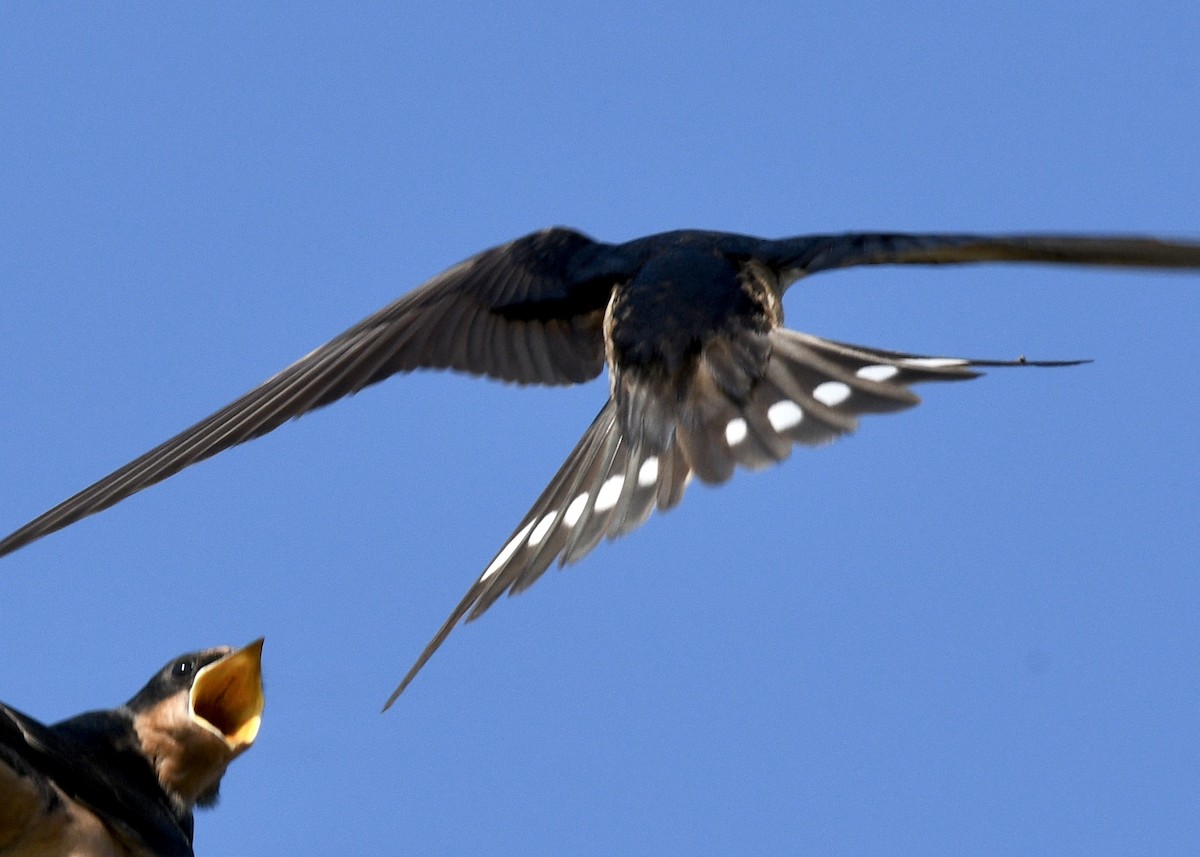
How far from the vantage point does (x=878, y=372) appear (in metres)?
4.31

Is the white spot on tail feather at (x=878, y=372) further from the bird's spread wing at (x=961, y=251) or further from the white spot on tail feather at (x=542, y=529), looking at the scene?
the white spot on tail feather at (x=542, y=529)

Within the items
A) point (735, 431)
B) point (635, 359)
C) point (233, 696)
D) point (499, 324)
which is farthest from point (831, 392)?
point (233, 696)

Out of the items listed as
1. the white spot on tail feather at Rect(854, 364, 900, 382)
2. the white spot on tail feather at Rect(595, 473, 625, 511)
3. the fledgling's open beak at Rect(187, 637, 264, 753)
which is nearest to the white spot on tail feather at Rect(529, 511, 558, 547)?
the white spot on tail feather at Rect(595, 473, 625, 511)

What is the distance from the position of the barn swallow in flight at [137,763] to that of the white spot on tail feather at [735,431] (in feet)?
4.30

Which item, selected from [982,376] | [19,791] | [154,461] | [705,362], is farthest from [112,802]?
[982,376]

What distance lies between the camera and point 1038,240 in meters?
3.89

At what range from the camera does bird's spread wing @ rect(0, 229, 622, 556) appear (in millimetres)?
5383

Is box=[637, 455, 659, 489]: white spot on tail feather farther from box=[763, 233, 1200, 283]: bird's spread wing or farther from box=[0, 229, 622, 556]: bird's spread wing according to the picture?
box=[0, 229, 622, 556]: bird's spread wing

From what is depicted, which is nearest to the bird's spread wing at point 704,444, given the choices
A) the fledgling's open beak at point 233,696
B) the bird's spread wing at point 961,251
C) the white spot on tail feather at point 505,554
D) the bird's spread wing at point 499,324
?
the white spot on tail feather at point 505,554

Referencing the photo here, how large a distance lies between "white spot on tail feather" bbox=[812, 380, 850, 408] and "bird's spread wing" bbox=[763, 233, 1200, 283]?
38cm

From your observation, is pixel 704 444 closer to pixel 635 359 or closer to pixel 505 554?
pixel 635 359

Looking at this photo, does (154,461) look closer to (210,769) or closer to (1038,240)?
(210,769)

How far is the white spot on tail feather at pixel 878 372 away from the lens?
426 cm

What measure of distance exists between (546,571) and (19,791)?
1235 millimetres
